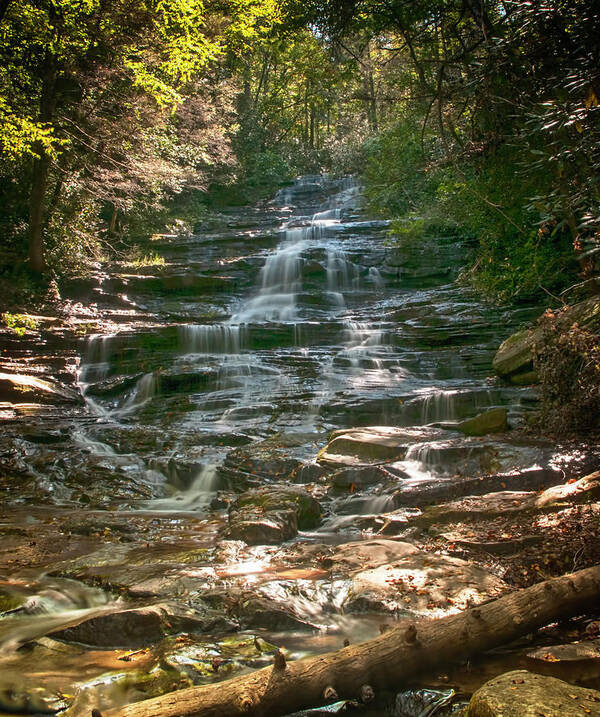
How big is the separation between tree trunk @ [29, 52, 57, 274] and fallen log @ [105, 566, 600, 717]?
15594 mm

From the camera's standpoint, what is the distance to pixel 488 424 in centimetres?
959

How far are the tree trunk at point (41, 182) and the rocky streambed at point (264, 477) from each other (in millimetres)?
1495

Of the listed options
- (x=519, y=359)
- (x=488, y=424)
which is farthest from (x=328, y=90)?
(x=488, y=424)

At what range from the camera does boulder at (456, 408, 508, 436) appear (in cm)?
952

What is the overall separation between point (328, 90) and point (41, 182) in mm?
9675


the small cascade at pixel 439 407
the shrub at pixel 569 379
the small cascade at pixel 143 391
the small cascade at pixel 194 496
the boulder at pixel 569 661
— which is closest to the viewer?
the boulder at pixel 569 661

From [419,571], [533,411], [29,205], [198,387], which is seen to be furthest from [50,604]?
[29,205]

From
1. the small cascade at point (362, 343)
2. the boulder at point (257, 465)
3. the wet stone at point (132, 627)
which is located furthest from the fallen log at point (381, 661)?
the small cascade at point (362, 343)

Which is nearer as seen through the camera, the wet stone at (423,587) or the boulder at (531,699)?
the boulder at (531,699)

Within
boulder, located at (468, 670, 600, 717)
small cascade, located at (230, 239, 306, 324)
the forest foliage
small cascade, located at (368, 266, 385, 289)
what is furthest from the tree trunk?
boulder, located at (468, 670, 600, 717)

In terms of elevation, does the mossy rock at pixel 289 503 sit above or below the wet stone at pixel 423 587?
below

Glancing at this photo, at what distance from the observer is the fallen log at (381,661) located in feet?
9.03

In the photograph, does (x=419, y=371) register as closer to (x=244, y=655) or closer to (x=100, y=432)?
(x=100, y=432)

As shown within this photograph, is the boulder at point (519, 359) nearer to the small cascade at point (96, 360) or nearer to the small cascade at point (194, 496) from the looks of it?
the small cascade at point (194, 496)
